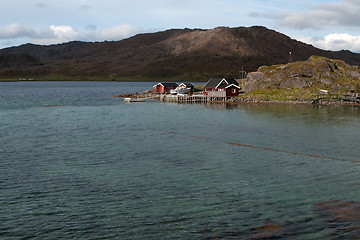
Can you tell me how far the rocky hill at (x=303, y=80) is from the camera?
110m

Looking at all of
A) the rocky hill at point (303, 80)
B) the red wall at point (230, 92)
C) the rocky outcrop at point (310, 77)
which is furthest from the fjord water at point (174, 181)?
the red wall at point (230, 92)

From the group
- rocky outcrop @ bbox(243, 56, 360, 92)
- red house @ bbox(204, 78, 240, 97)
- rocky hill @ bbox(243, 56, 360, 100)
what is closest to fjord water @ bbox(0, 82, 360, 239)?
rocky hill @ bbox(243, 56, 360, 100)

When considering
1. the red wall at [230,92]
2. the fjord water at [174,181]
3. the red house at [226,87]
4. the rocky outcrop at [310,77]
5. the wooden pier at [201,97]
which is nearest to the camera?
the fjord water at [174,181]

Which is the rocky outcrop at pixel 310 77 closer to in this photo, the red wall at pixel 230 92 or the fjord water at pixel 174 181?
the red wall at pixel 230 92

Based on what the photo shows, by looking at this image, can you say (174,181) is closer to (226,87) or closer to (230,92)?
(226,87)

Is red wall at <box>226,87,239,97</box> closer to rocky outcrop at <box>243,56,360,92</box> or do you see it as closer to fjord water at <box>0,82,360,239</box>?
rocky outcrop at <box>243,56,360,92</box>

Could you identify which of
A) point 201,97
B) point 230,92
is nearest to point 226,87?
point 230,92

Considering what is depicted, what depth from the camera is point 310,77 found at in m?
117

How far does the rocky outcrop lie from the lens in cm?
11175

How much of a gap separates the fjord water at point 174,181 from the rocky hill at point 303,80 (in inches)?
2020

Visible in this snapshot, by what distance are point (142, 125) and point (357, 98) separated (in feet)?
214

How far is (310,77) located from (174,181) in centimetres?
9690

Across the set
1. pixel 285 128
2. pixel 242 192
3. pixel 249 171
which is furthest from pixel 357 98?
pixel 242 192

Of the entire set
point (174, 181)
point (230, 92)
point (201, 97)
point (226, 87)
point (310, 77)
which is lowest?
point (174, 181)
